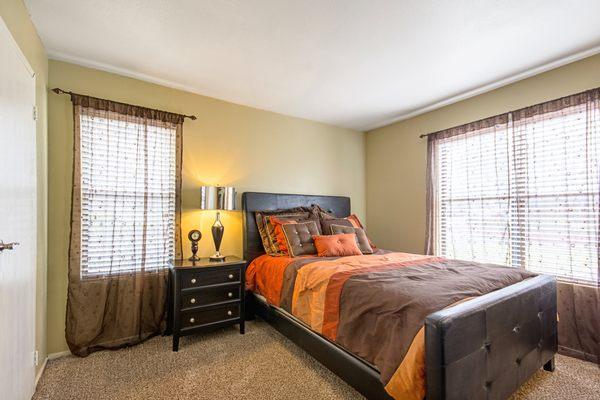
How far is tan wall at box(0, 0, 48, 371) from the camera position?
196 centimetres

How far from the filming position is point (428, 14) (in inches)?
79.6

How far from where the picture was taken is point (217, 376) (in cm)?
213

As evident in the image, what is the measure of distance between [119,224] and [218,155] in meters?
1.29

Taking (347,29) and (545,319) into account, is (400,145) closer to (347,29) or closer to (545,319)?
(347,29)

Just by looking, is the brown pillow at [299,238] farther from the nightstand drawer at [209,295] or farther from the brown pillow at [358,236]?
the nightstand drawer at [209,295]

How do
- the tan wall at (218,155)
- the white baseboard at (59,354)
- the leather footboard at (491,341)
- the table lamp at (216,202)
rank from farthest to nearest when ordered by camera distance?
the table lamp at (216,202), the tan wall at (218,155), the white baseboard at (59,354), the leather footboard at (491,341)

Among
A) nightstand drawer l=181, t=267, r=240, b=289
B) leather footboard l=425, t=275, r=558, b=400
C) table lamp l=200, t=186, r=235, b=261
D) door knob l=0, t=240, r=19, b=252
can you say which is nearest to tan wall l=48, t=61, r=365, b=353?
table lamp l=200, t=186, r=235, b=261

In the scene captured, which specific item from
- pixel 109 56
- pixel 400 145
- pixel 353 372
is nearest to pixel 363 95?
pixel 400 145

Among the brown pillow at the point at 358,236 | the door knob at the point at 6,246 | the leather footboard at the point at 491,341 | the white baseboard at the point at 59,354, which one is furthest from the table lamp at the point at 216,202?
the leather footboard at the point at 491,341

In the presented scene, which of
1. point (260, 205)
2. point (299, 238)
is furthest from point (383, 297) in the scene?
point (260, 205)

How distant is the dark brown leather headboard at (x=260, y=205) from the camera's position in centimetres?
342

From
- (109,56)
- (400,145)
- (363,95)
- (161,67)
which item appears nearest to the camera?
(109,56)

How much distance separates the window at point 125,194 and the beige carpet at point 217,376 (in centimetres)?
79

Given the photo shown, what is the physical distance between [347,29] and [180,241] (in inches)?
101
